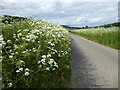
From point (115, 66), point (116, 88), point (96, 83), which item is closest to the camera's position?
point (116, 88)

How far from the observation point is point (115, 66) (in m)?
6.62

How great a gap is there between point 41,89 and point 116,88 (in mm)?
2035

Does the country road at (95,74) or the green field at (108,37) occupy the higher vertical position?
the green field at (108,37)

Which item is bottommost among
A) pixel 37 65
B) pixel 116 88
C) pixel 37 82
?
pixel 116 88

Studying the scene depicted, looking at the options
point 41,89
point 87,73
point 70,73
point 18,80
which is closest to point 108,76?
point 87,73

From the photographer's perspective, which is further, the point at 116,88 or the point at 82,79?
the point at 82,79

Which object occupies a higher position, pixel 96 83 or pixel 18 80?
pixel 18 80

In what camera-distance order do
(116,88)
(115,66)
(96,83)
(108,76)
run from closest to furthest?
(116,88)
(96,83)
(108,76)
(115,66)

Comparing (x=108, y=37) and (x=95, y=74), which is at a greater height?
(x=108, y=37)

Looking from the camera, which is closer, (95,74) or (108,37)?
(95,74)

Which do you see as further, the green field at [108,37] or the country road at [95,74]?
the green field at [108,37]

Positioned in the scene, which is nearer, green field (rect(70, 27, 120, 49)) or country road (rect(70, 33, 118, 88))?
country road (rect(70, 33, 118, 88))

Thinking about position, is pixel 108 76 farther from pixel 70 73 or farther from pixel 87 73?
pixel 70 73

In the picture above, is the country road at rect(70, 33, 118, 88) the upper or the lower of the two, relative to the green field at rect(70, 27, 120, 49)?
lower
